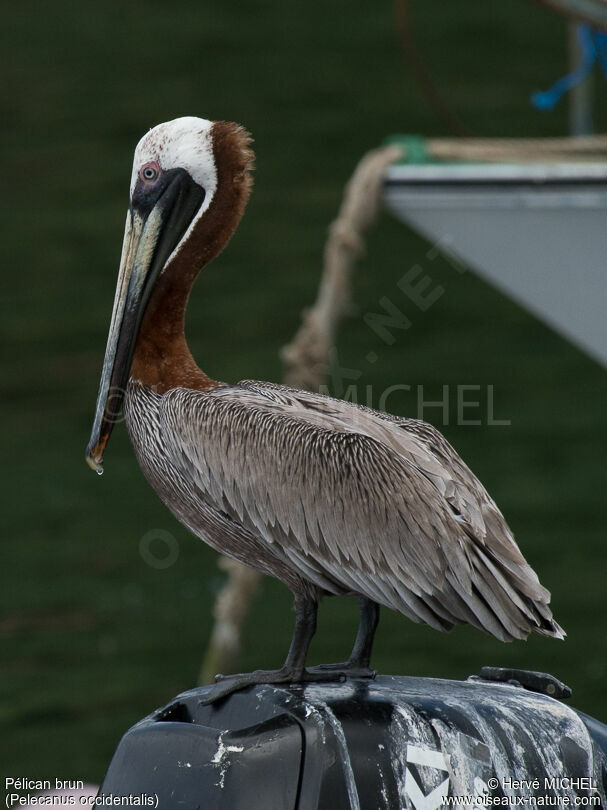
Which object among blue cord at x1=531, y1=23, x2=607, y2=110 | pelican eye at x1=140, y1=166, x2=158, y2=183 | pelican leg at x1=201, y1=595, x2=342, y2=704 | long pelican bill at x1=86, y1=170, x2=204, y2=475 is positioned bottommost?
pelican leg at x1=201, y1=595, x2=342, y2=704

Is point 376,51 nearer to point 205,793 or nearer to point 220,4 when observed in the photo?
point 220,4

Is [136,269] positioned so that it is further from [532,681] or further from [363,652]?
[532,681]

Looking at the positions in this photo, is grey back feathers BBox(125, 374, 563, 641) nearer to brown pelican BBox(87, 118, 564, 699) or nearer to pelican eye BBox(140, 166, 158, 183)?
brown pelican BBox(87, 118, 564, 699)

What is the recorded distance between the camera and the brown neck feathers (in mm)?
2924

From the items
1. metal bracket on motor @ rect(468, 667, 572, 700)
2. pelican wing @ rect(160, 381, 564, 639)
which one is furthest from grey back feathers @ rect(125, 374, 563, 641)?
metal bracket on motor @ rect(468, 667, 572, 700)

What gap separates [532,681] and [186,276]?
1.01 metres

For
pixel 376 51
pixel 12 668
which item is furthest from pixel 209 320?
pixel 376 51

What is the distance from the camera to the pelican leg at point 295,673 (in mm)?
2551

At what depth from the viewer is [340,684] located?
2602mm

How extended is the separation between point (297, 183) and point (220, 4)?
309cm

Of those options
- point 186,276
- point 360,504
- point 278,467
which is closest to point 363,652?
point 360,504

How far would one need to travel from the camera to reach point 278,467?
2768 millimetres

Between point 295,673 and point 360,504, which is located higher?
point 360,504

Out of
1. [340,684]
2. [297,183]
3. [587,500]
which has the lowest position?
[340,684]
